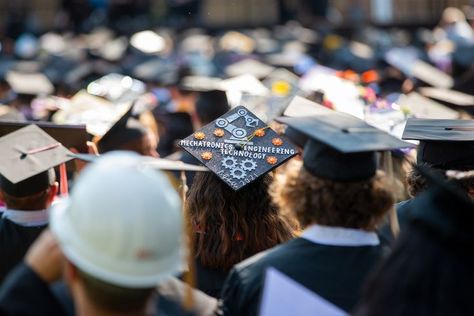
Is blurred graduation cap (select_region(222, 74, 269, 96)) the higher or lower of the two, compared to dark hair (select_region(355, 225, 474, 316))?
lower

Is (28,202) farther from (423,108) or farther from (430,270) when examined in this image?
(423,108)

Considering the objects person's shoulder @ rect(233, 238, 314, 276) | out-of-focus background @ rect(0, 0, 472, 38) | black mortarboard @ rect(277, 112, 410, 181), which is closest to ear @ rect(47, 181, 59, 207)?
black mortarboard @ rect(277, 112, 410, 181)

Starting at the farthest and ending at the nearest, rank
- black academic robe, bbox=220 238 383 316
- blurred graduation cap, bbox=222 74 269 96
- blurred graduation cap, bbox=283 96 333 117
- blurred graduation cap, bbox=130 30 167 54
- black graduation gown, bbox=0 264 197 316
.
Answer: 1. blurred graduation cap, bbox=130 30 167 54
2. blurred graduation cap, bbox=222 74 269 96
3. blurred graduation cap, bbox=283 96 333 117
4. black academic robe, bbox=220 238 383 316
5. black graduation gown, bbox=0 264 197 316

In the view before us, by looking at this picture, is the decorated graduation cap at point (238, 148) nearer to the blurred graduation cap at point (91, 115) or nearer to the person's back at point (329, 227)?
the person's back at point (329, 227)

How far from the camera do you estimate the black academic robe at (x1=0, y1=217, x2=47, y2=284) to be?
330 cm

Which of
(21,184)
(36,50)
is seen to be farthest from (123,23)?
(21,184)

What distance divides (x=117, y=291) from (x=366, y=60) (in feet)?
34.1

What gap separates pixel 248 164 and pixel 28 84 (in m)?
6.68

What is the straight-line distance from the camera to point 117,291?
193 cm

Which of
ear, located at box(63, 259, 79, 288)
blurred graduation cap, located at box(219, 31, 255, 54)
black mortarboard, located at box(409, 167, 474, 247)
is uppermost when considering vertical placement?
black mortarboard, located at box(409, 167, 474, 247)

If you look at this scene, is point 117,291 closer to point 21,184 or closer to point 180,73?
point 21,184

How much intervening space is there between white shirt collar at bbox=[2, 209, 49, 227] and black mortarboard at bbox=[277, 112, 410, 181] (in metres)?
1.07

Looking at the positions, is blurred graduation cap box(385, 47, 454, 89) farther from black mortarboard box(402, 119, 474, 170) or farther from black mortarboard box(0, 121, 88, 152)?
black mortarboard box(0, 121, 88, 152)

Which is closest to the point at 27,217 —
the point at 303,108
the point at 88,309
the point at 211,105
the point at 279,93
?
the point at 88,309
